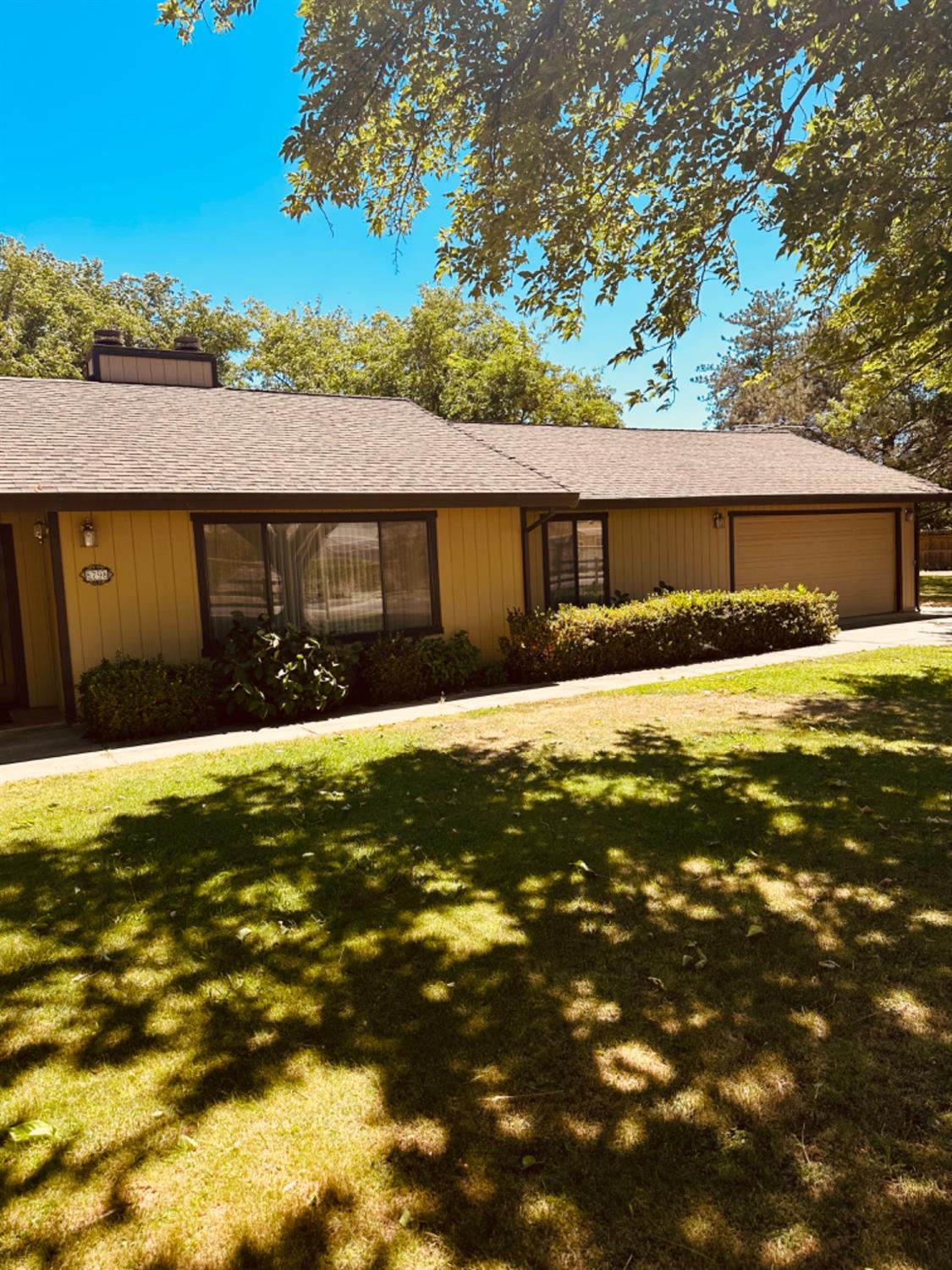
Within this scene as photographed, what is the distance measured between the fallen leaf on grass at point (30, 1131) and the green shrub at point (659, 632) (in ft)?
29.8

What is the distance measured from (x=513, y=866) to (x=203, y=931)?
1.73 meters

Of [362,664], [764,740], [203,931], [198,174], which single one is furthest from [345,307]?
[203,931]

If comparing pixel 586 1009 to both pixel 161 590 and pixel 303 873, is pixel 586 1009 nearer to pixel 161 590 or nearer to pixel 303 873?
pixel 303 873

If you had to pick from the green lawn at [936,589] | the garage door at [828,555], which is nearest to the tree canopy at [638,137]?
the garage door at [828,555]

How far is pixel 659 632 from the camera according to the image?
39.6 ft

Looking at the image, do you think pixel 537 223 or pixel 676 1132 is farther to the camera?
pixel 537 223

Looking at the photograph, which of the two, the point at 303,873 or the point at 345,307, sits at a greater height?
the point at 345,307

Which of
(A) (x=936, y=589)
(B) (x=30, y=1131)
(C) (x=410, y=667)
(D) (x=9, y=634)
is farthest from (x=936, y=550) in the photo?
(B) (x=30, y=1131)

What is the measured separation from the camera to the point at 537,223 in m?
7.52

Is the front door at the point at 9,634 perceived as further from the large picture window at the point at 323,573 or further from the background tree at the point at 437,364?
the background tree at the point at 437,364

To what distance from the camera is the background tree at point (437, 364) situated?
1225 inches

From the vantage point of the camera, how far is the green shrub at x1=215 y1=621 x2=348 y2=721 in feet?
29.4

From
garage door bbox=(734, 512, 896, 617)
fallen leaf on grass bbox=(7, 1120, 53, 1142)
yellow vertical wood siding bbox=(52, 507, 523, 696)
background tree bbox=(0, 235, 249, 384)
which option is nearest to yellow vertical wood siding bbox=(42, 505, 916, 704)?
yellow vertical wood siding bbox=(52, 507, 523, 696)

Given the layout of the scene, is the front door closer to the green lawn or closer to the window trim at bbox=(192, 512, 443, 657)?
the window trim at bbox=(192, 512, 443, 657)
